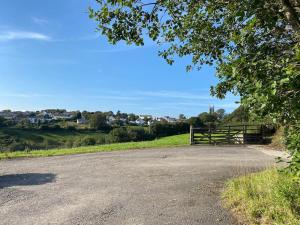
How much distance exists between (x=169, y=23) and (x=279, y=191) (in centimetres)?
450

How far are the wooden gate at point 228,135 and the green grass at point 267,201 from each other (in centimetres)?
2062

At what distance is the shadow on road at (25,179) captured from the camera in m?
13.8

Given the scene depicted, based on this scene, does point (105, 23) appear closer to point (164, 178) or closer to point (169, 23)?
point (169, 23)

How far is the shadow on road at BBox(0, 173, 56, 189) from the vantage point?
544 inches

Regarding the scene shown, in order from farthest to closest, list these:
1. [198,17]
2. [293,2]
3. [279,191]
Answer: [198,17] < [279,191] < [293,2]

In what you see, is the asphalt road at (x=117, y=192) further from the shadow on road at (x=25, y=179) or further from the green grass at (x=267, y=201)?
the green grass at (x=267, y=201)

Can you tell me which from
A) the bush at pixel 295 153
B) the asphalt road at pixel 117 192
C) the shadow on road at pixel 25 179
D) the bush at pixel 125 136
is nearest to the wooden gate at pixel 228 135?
the asphalt road at pixel 117 192

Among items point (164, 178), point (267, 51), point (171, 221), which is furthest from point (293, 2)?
point (164, 178)

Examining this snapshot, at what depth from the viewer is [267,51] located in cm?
798

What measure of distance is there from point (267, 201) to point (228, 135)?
909 inches

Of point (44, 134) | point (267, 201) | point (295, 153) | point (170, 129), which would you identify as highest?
point (170, 129)

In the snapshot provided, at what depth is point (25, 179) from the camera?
48.2ft

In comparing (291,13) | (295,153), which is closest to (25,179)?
(295,153)

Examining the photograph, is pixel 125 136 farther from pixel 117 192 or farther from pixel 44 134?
pixel 117 192
